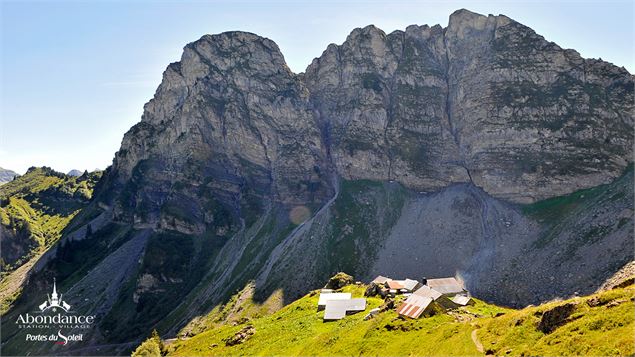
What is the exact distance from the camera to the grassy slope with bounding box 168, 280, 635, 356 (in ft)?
97.1

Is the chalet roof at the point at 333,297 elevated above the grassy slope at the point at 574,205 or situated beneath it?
situated beneath

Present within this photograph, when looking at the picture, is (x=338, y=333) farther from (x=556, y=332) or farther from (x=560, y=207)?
(x=560, y=207)

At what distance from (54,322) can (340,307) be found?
135 m

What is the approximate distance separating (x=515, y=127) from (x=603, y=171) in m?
35.4

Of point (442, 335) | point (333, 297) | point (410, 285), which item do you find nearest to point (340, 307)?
point (333, 297)

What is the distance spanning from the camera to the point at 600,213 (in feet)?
415

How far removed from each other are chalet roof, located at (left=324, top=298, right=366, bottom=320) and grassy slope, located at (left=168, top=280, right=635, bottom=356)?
2007mm

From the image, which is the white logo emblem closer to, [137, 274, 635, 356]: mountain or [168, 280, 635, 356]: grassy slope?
[168, 280, 635, 356]: grassy slope

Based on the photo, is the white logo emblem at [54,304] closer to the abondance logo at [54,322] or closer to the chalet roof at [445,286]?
the abondance logo at [54,322]

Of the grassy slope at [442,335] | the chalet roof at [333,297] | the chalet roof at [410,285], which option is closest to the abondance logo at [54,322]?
the grassy slope at [442,335]

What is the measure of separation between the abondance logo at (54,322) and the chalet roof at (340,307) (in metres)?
110

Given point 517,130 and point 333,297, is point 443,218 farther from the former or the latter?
point 333,297

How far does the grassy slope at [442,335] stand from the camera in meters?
29.6

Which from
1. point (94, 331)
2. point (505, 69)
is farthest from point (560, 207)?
point (94, 331)
